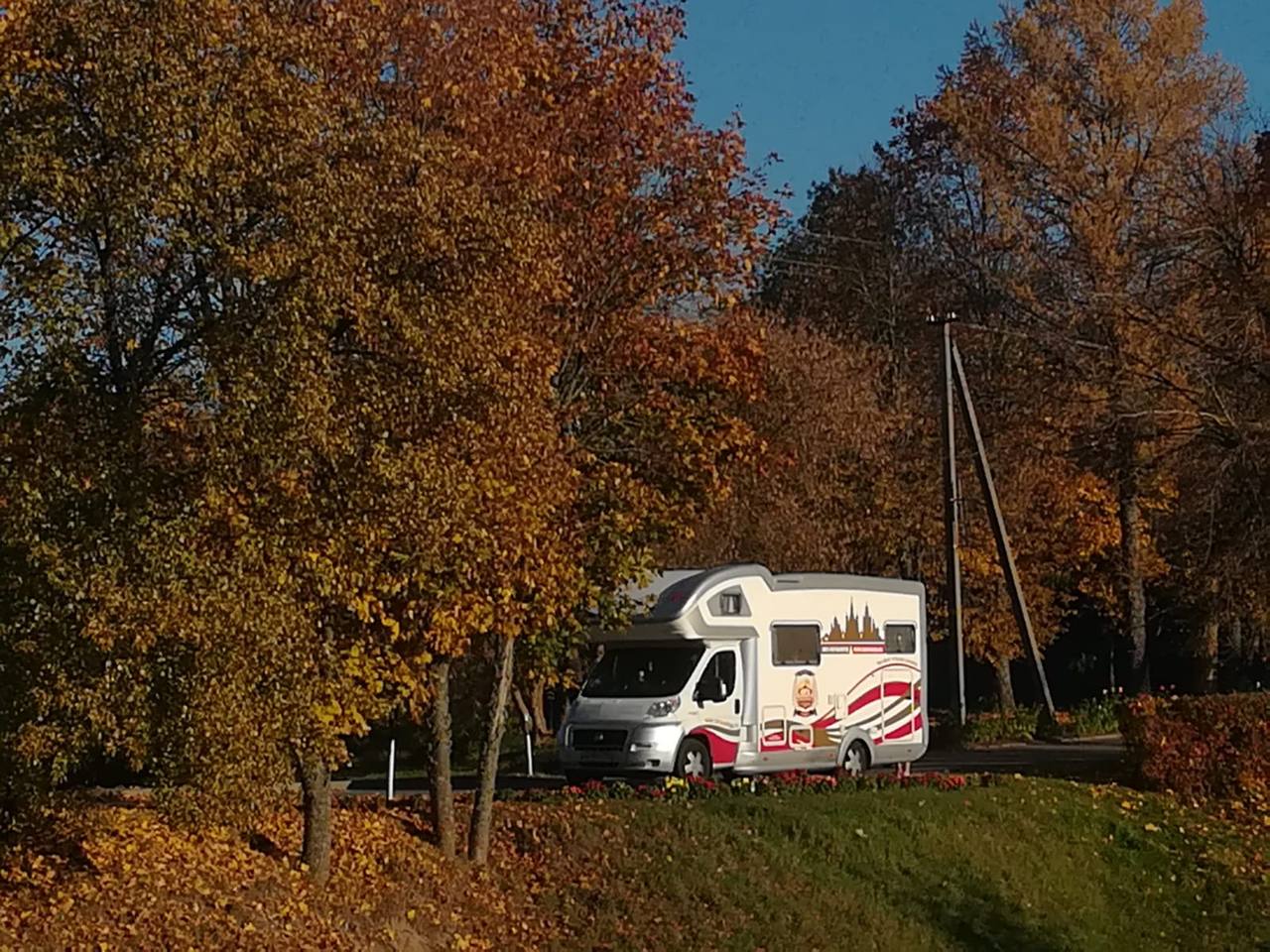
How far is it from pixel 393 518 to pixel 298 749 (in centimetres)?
175

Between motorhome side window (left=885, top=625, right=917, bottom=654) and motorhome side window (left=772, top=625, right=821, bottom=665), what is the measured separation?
2121mm

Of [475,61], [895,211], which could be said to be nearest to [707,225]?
[475,61]

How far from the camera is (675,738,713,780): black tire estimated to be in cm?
2331

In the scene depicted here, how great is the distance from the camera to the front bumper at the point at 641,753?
23.1m

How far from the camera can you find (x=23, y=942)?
37.9 ft

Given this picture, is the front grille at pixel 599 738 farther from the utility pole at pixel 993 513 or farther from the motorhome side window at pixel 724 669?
the utility pole at pixel 993 513

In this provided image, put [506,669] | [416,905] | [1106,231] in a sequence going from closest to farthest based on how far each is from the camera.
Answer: [416,905] < [506,669] < [1106,231]

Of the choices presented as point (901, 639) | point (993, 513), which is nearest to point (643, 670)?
point (901, 639)

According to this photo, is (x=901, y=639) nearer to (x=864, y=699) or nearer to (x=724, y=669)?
(x=864, y=699)

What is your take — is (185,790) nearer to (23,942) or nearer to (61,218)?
(23,942)

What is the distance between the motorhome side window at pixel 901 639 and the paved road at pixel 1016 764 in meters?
2.21

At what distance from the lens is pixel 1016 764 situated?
29375mm

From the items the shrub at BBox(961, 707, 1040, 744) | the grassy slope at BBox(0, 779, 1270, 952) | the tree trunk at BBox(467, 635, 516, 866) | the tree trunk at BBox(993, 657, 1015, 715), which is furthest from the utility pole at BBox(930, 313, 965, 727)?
the tree trunk at BBox(467, 635, 516, 866)

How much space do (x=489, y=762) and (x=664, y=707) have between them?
7.08 m
